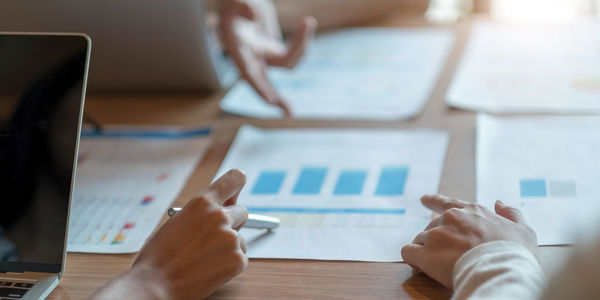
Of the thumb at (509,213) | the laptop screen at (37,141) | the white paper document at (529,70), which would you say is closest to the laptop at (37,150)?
the laptop screen at (37,141)

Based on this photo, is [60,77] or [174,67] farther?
[174,67]

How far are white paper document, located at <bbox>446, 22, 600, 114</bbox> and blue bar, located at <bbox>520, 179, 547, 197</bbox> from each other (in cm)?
22

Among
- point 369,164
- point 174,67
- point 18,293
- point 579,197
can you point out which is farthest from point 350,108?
point 18,293

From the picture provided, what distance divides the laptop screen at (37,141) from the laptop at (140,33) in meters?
0.35

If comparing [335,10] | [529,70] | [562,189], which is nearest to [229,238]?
[562,189]

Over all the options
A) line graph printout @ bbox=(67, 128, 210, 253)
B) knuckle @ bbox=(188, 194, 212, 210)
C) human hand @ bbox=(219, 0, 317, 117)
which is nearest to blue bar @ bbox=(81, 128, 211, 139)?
line graph printout @ bbox=(67, 128, 210, 253)

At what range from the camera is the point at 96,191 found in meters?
0.96

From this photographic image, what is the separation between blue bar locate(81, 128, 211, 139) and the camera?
1104mm

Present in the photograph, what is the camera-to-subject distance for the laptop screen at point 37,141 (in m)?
0.74

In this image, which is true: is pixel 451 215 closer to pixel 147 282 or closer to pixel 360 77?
pixel 147 282

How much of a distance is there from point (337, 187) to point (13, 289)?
1.32ft

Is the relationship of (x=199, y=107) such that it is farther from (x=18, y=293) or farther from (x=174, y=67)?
(x=18, y=293)

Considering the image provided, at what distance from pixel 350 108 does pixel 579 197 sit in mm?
433

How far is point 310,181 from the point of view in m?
0.92
